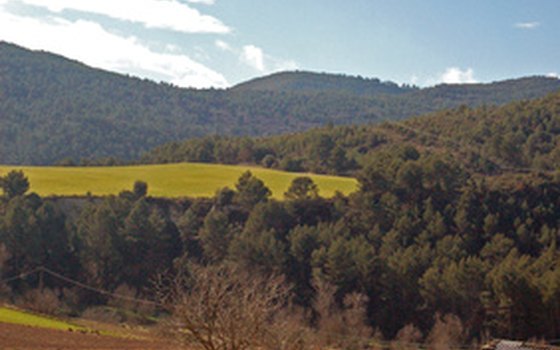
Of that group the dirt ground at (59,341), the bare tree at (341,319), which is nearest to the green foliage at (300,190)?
the bare tree at (341,319)

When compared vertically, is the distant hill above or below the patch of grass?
above

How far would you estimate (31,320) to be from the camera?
29297mm

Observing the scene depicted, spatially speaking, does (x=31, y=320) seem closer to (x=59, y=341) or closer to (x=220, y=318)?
(x=59, y=341)

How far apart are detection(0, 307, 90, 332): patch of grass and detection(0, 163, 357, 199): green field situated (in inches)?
1034

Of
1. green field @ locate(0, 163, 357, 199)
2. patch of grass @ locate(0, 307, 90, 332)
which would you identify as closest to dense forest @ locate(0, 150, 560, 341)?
green field @ locate(0, 163, 357, 199)

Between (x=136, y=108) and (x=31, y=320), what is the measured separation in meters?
121

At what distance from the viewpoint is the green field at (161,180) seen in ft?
196

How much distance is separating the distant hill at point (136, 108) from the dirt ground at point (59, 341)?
237ft

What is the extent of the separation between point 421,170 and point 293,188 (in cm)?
956

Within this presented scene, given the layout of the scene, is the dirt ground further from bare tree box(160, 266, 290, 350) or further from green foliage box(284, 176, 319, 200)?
green foliage box(284, 176, 319, 200)

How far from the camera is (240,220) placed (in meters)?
55.4

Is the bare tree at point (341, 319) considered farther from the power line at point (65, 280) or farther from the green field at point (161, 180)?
the green field at point (161, 180)

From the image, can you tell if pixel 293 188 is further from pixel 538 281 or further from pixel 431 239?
pixel 538 281

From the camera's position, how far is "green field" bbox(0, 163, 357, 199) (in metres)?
59.7
